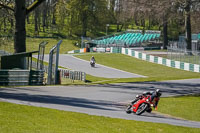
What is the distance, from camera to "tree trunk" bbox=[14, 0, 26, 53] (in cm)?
2508

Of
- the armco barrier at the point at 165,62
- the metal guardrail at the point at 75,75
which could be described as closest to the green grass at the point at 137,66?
the armco barrier at the point at 165,62

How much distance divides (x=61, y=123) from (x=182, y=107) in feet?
29.4

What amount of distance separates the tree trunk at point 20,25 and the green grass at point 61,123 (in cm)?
1292

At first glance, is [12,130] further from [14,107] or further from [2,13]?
[2,13]

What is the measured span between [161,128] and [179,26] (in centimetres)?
7634

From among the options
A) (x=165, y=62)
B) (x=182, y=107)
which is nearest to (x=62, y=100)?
(x=182, y=107)

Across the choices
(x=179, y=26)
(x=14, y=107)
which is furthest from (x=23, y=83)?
(x=179, y=26)

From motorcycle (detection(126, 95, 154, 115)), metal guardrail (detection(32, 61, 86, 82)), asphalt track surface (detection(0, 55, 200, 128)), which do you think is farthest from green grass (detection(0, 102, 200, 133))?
metal guardrail (detection(32, 61, 86, 82))

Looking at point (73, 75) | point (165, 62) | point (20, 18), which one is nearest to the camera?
point (20, 18)

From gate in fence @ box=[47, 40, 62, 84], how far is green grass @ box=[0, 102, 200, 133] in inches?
476

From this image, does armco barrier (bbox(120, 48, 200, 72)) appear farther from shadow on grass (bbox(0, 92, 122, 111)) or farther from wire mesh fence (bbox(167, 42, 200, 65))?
shadow on grass (bbox(0, 92, 122, 111))

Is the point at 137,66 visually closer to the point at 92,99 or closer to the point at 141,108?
the point at 92,99

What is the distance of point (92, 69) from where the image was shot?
136ft

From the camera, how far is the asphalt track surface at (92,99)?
14.1 meters
